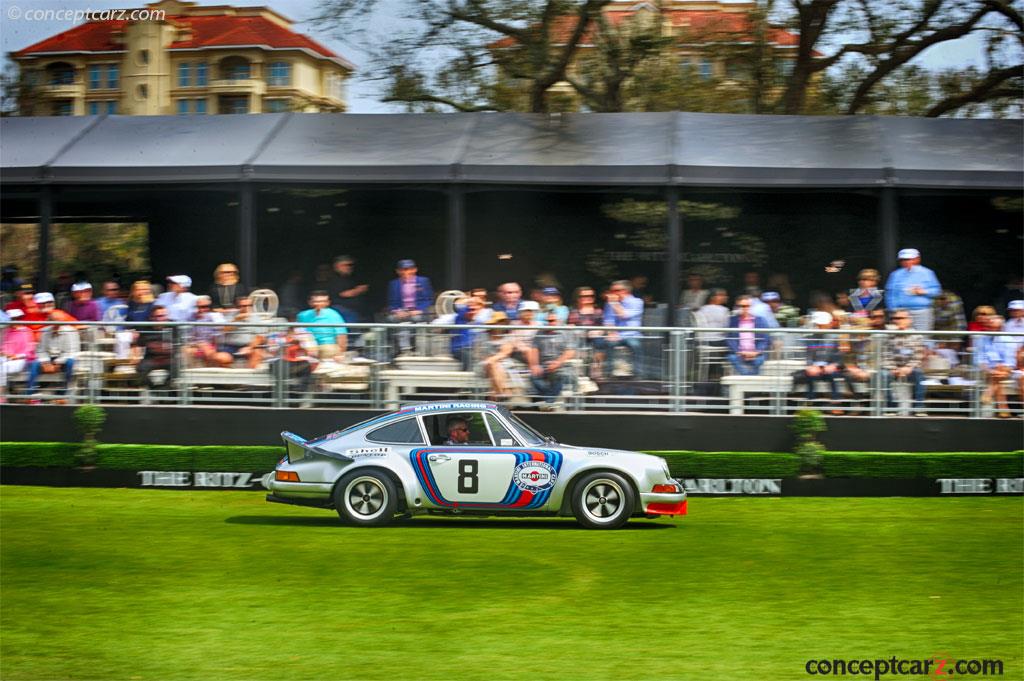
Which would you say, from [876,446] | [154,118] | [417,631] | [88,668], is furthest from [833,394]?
[154,118]

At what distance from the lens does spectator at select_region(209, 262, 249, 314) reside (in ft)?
48.5

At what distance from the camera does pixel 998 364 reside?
12203 millimetres

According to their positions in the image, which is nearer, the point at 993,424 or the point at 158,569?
the point at 158,569

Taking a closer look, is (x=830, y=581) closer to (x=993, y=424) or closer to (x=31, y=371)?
(x=993, y=424)

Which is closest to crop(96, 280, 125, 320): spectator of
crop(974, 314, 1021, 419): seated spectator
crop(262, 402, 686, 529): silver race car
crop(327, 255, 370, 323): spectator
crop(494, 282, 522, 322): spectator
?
crop(327, 255, 370, 323): spectator

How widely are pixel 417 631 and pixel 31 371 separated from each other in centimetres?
767

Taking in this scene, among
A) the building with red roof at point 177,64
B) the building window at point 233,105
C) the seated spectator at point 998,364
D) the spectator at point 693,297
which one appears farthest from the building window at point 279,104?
the seated spectator at point 998,364

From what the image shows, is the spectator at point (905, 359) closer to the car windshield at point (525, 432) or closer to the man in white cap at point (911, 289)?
the man in white cap at point (911, 289)

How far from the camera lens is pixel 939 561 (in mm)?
8875

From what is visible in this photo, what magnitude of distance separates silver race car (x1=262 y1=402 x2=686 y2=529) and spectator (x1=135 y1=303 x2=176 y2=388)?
3629 millimetres

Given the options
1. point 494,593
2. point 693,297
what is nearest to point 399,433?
point 494,593

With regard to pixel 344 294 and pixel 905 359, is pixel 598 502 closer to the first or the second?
pixel 905 359

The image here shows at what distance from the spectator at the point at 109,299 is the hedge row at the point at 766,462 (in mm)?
3073

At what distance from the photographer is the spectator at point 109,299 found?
14.5 meters
